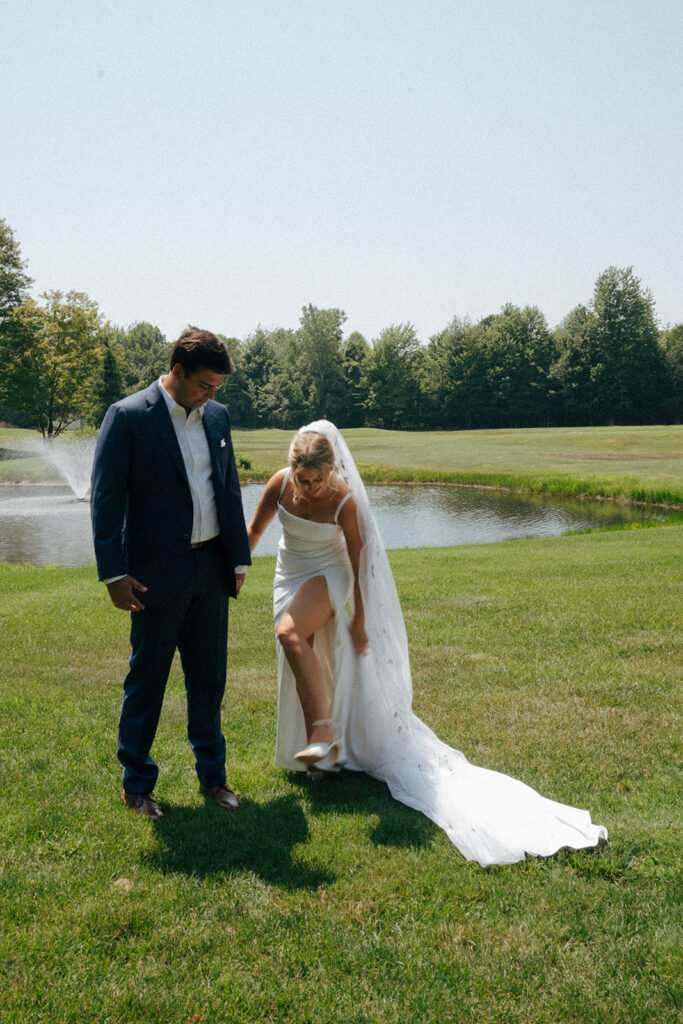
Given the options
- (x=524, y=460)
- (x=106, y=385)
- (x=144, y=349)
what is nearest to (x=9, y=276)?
(x=106, y=385)

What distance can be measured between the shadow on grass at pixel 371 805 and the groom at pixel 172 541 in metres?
0.50

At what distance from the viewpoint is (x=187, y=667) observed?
4375 millimetres

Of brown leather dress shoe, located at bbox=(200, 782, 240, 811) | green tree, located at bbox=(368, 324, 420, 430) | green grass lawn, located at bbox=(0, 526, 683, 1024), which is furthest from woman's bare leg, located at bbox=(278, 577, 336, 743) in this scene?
green tree, located at bbox=(368, 324, 420, 430)

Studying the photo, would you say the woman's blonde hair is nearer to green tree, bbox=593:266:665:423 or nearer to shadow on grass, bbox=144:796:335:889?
shadow on grass, bbox=144:796:335:889

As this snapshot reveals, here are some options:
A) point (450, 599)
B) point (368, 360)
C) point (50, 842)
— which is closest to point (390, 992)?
point (50, 842)

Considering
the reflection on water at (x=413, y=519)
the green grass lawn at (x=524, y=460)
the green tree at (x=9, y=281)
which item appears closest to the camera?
the reflection on water at (x=413, y=519)

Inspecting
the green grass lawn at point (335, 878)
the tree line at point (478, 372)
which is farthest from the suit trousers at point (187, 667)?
the tree line at point (478, 372)

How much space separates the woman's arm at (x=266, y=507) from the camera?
4.80 metres

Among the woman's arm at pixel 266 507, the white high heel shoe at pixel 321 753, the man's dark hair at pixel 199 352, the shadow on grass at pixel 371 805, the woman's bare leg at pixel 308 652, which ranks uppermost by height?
the man's dark hair at pixel 199 352

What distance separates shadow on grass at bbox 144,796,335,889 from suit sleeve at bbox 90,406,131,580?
1358 millimetres

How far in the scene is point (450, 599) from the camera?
10.2 m

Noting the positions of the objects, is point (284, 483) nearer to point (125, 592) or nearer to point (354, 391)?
point (125, 592)

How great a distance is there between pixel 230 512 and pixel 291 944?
6.91ft

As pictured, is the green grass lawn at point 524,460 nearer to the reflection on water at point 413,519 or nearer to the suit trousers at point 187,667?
the reflection on water at point 413,519
